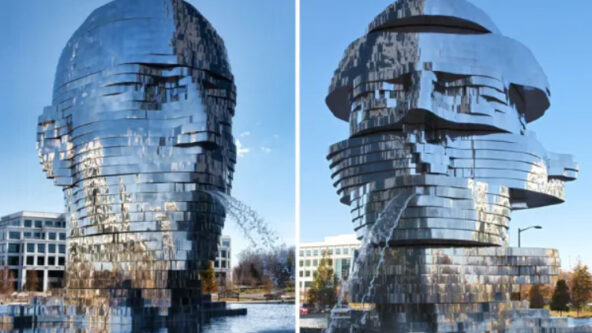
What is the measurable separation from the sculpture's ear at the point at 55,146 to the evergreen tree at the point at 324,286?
440cm

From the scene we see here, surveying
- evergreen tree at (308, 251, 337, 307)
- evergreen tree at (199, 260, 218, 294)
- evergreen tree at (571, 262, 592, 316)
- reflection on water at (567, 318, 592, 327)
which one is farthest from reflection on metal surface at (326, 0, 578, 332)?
evergreen tree at (199, 260, 218, 294)

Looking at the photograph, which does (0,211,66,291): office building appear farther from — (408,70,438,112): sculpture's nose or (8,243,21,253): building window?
(408,70,438,112): sculpture's nose

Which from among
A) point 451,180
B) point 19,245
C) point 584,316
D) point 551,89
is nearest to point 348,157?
point 451,180

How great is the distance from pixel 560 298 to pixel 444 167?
2.02m

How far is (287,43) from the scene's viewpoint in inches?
452

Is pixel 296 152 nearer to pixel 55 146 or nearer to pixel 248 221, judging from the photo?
pixel 248 221

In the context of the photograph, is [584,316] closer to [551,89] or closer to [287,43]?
[551,89]

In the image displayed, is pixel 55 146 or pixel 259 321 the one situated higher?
pixel 55 146

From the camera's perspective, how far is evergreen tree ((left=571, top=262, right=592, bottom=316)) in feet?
34.6

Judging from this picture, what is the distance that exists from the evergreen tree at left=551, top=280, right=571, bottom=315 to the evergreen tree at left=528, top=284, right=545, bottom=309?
0.13 m

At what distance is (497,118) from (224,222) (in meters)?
3.47

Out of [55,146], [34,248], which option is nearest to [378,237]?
[55,146]

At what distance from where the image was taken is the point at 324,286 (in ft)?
42.5

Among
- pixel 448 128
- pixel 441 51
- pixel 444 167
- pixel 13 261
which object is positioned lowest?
pixel 13 261
